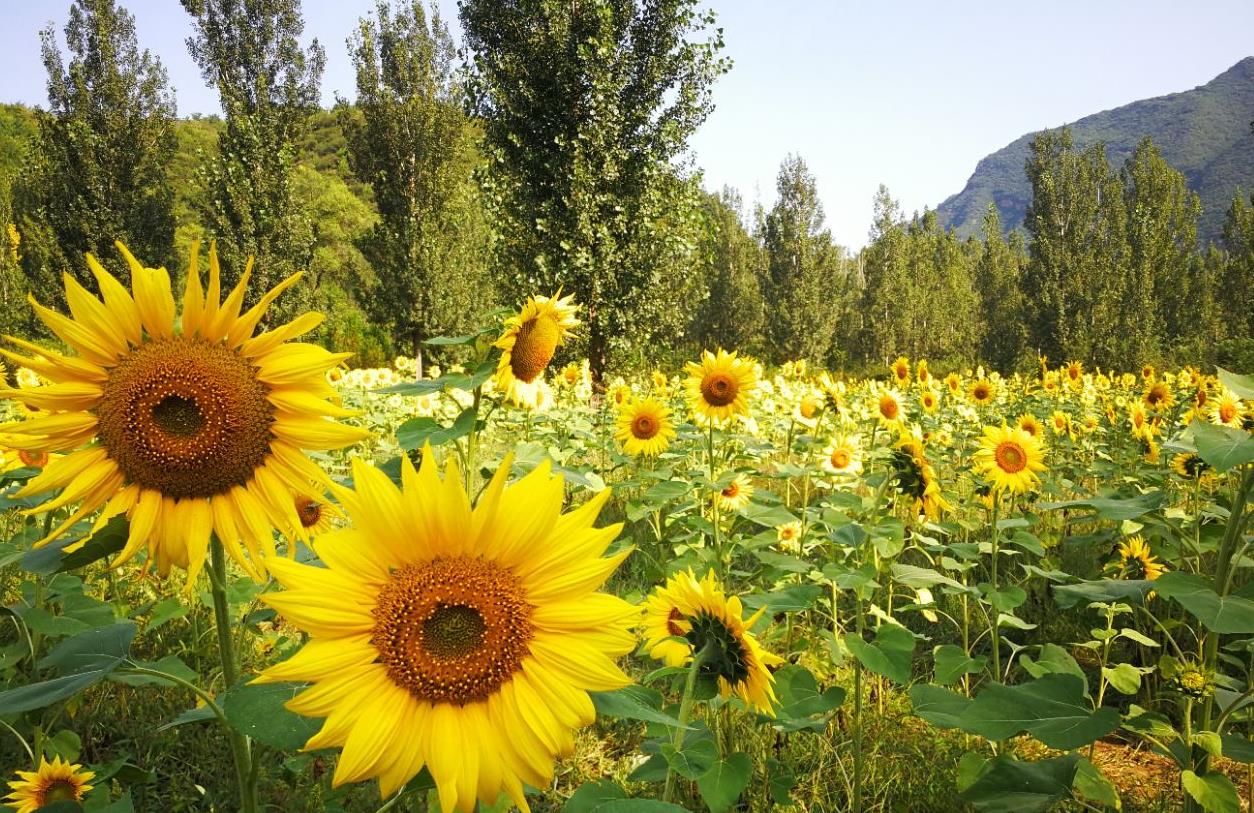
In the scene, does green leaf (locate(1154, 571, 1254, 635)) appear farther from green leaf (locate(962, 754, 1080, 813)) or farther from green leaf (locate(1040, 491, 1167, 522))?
green leaf (locate(962, 754, 1080, 813))

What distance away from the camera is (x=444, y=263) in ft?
58.3

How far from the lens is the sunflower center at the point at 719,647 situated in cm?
110

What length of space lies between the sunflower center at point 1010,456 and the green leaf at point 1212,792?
4.65ft

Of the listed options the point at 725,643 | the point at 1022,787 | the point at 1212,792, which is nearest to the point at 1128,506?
the point at 1212,792

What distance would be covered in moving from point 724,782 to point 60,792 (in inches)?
51.3

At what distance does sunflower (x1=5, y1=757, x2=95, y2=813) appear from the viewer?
1277 mm

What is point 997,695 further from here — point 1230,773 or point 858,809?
point 1230,773

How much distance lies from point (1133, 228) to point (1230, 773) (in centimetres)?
2776

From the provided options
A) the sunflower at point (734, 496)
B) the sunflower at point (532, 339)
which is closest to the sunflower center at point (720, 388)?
the sunflower at point (734, 496)

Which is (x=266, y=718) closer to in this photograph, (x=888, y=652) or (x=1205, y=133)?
(x=888, y=652)

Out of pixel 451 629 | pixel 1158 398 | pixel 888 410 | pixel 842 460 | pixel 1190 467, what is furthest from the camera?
pixel 1158 398

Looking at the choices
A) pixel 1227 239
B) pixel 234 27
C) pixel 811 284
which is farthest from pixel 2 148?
pixel 1227 239

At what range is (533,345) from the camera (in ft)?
5.59

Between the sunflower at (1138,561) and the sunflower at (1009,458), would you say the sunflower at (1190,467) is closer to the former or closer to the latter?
the sunflower at (1138,561)
